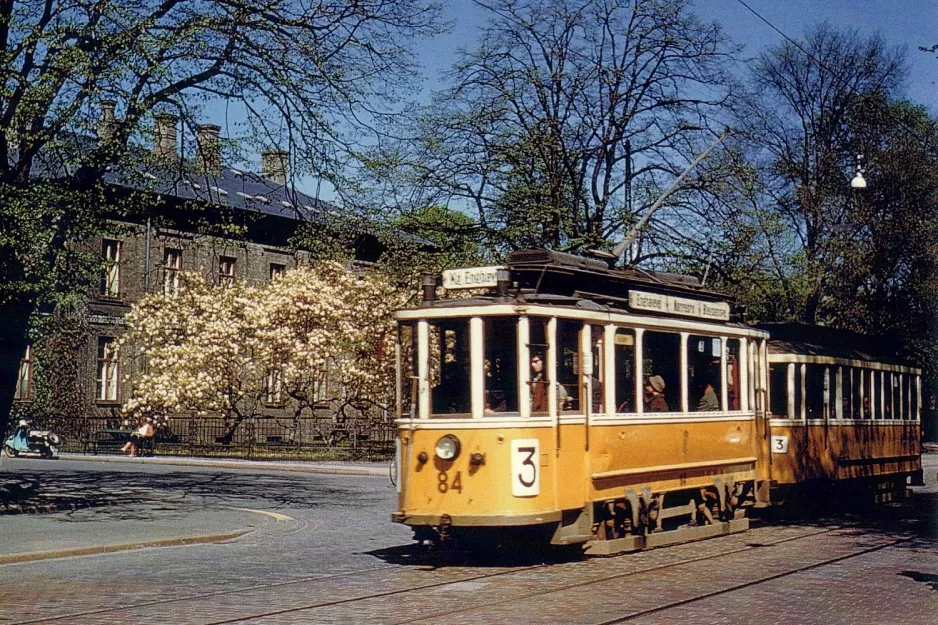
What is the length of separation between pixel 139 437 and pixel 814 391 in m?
27.9

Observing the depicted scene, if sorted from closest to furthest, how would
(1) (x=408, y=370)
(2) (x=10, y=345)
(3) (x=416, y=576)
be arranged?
(3) (x=416, y=576)
(1) (x=408, y=370)
(2) (x=10, y=345)

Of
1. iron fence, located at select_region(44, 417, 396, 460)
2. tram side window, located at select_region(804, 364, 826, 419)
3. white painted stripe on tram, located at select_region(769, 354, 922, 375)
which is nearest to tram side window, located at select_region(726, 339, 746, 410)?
white painted stripe on tram, located at select_region(769, 354, 922, 375)

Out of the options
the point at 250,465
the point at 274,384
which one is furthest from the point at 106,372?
the point at 250,465

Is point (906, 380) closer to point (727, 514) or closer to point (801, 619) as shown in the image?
point (727, 514)

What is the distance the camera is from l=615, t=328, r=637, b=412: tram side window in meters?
14.6

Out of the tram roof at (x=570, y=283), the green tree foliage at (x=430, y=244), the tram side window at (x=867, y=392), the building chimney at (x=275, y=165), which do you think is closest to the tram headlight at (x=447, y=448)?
the tram roof at (x=570, y=283)

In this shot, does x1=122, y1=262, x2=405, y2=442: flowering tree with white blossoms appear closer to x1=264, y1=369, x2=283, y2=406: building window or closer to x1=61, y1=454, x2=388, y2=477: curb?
x1=264, y1=369, x2=283, y2=406: building window

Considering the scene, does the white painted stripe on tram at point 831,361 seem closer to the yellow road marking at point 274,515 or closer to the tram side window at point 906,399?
the tram side window at point 906,399

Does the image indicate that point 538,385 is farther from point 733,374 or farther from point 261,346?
point 261,346

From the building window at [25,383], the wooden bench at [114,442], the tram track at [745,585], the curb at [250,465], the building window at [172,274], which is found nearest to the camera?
the tram track at [745,585]

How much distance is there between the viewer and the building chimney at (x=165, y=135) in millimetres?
19453

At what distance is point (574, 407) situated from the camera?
1391 centimetres

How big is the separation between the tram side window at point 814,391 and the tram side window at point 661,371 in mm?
5450

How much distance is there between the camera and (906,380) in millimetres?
24609
